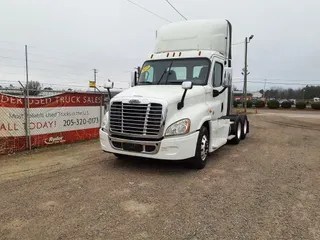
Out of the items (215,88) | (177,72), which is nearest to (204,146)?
(215,88)

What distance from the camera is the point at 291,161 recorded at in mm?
7590

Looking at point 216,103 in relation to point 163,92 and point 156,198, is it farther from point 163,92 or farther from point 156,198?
point 156,198

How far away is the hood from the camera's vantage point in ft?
20.3

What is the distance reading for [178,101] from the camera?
6.22 metres

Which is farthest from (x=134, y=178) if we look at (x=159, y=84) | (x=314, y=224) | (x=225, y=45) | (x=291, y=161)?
(x=225, y=45)

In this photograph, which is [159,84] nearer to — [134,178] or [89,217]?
[134,178]

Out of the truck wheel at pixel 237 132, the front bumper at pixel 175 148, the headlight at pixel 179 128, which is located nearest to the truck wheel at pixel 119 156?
the front bumper at pixel 175 148

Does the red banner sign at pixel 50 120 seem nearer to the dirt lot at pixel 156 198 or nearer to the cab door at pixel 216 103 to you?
the dirt lot at pixel 156 198

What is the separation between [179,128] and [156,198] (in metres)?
1.70

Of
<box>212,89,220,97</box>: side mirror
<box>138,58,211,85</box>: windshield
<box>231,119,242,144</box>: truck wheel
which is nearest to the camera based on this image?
<box>138,58,211,85</box>: windshield

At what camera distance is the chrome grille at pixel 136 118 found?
596 centimetres

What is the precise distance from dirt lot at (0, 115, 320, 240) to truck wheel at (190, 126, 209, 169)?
190 mm

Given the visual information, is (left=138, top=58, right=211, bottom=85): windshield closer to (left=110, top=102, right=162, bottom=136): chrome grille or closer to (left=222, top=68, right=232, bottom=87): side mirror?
(left=222, top=68, right=232, bottom=87): side mirror

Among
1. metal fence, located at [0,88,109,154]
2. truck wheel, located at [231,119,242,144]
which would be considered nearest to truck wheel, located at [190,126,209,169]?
truck wheel, located at [231,119,242,144]
